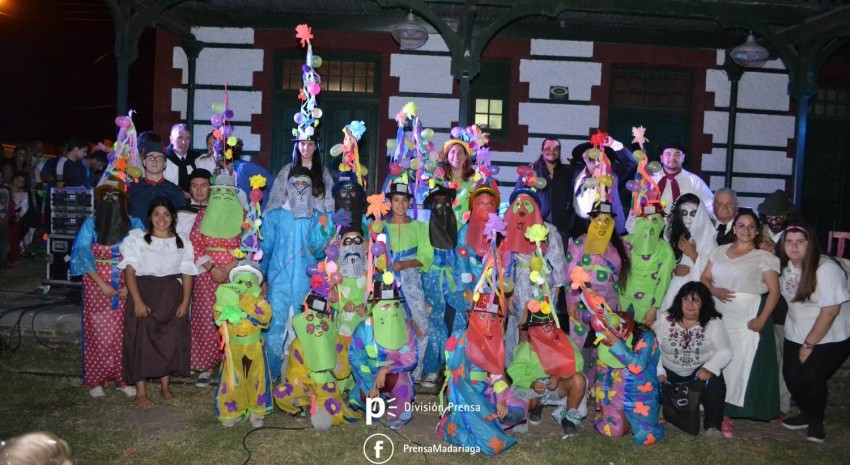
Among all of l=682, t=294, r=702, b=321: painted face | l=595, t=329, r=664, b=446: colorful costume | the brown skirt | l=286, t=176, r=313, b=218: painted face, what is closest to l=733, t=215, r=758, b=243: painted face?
l=682, t=294, r=702, b=321: painted face

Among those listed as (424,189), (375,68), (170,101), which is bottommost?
(424,189)

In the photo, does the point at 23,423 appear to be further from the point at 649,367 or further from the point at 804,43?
the point at 804,43

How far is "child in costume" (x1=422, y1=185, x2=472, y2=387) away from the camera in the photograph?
20.7 ft

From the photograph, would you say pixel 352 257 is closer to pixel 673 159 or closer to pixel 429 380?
pixel 429 380

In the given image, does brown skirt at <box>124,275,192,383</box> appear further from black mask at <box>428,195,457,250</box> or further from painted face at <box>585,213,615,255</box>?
painted face at <box>585,213,615,255</box>

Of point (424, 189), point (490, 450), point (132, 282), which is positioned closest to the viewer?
point (490, 450)

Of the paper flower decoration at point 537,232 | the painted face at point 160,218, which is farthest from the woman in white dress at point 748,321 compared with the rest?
the painted face at point 160,218

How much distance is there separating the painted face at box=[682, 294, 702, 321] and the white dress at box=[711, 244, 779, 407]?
49 centimetres

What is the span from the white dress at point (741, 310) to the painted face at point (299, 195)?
363 cm

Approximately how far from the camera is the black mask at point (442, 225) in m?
6.33

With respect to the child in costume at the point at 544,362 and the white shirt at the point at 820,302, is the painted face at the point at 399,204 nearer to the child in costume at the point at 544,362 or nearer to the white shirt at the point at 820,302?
the child in costume at the point at 544,362

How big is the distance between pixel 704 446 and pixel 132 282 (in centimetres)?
472

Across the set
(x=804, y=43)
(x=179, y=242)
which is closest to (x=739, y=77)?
(x=804, y=43)

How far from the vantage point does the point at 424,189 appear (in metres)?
7.09
